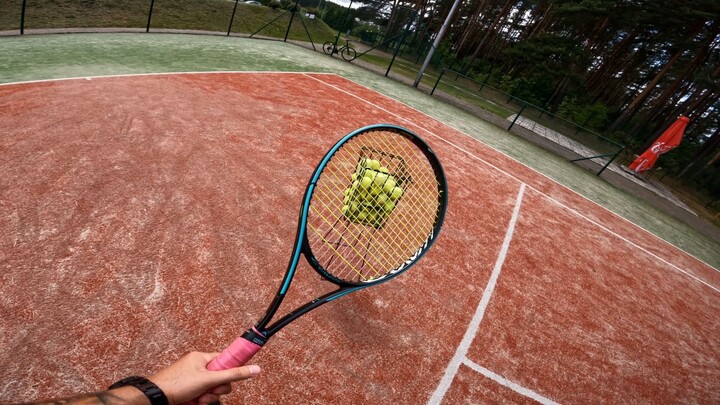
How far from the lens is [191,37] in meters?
14.0

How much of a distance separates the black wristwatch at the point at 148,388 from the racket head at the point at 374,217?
1014mm

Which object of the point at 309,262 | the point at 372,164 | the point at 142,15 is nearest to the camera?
the point at 309,262

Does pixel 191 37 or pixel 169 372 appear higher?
pixel 169 372

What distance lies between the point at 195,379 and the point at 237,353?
211 millimetres

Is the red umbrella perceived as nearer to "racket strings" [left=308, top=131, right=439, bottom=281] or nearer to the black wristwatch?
"racket strings" [left=308, top=131, right=439, bottom=281]

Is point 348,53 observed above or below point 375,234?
above

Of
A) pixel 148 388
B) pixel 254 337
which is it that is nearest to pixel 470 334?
pixel 254 337

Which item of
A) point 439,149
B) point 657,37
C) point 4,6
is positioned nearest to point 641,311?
point 439,149

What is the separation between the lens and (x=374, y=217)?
286cm

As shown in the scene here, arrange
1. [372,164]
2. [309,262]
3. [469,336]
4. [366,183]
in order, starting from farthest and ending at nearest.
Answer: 1. [469,336]
2. [372,164]
3. [366,183]
4. [309,262]

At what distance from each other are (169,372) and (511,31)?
48.5 m

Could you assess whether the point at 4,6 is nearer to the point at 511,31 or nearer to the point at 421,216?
the point at 421,216

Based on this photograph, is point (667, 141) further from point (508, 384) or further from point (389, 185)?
point (389, 185)

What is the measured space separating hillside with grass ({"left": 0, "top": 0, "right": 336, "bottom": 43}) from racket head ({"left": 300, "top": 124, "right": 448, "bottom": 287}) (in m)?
16.1
